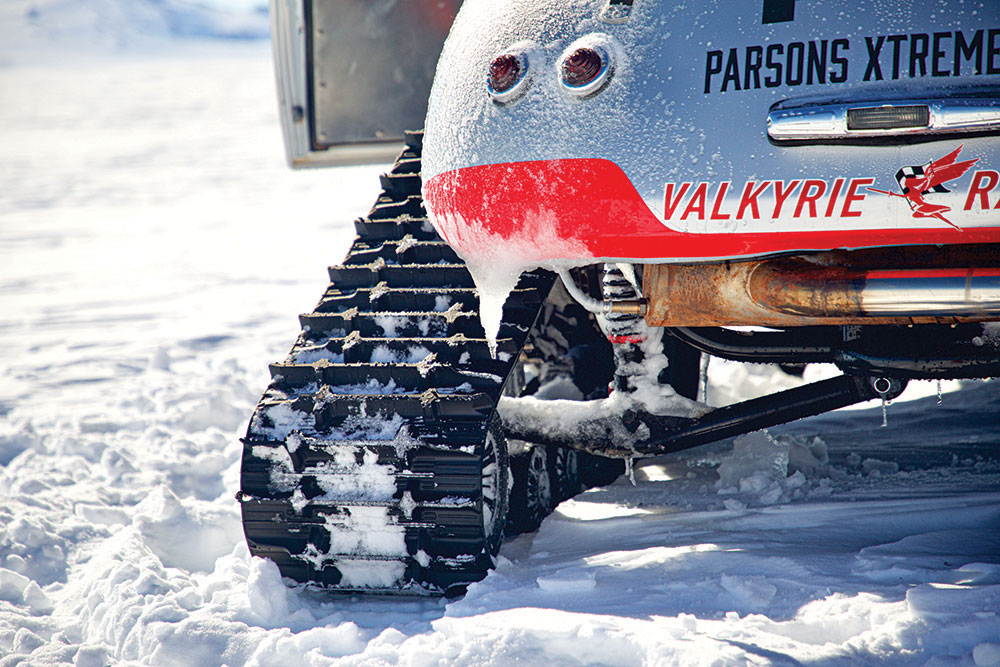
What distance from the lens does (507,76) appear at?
7.67 ft

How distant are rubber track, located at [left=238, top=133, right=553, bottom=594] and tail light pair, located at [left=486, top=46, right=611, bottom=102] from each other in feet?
2.44

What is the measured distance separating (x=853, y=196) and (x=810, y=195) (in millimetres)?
88

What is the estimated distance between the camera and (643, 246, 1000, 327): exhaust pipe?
7.06ft

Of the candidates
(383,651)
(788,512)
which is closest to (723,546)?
(788,512)

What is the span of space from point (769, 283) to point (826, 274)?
131mm

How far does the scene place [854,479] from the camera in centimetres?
333

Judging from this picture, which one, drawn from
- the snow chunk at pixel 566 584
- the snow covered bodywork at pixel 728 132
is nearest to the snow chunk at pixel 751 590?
the snow chunk at pixel 566 584

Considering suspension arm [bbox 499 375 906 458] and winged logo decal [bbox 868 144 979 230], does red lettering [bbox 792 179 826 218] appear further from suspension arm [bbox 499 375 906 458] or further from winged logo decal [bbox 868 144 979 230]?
suspension arm [bbox 499 375 906 458]

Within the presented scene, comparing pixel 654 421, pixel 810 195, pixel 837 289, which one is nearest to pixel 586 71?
pixel 810 195

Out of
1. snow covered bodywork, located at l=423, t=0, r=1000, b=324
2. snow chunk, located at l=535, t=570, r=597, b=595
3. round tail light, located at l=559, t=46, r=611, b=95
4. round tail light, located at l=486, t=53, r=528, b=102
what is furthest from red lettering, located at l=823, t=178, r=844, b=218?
snow chunk, located at l=535, t=570, r=597, b=595

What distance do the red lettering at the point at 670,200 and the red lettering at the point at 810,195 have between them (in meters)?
0.24

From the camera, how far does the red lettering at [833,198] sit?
210cm

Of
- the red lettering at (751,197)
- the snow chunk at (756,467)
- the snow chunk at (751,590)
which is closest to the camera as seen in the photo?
the red lettering at (751,197)

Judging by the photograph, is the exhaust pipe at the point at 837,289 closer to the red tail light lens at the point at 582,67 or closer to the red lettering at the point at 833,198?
the red lettering at the point at 833,198
